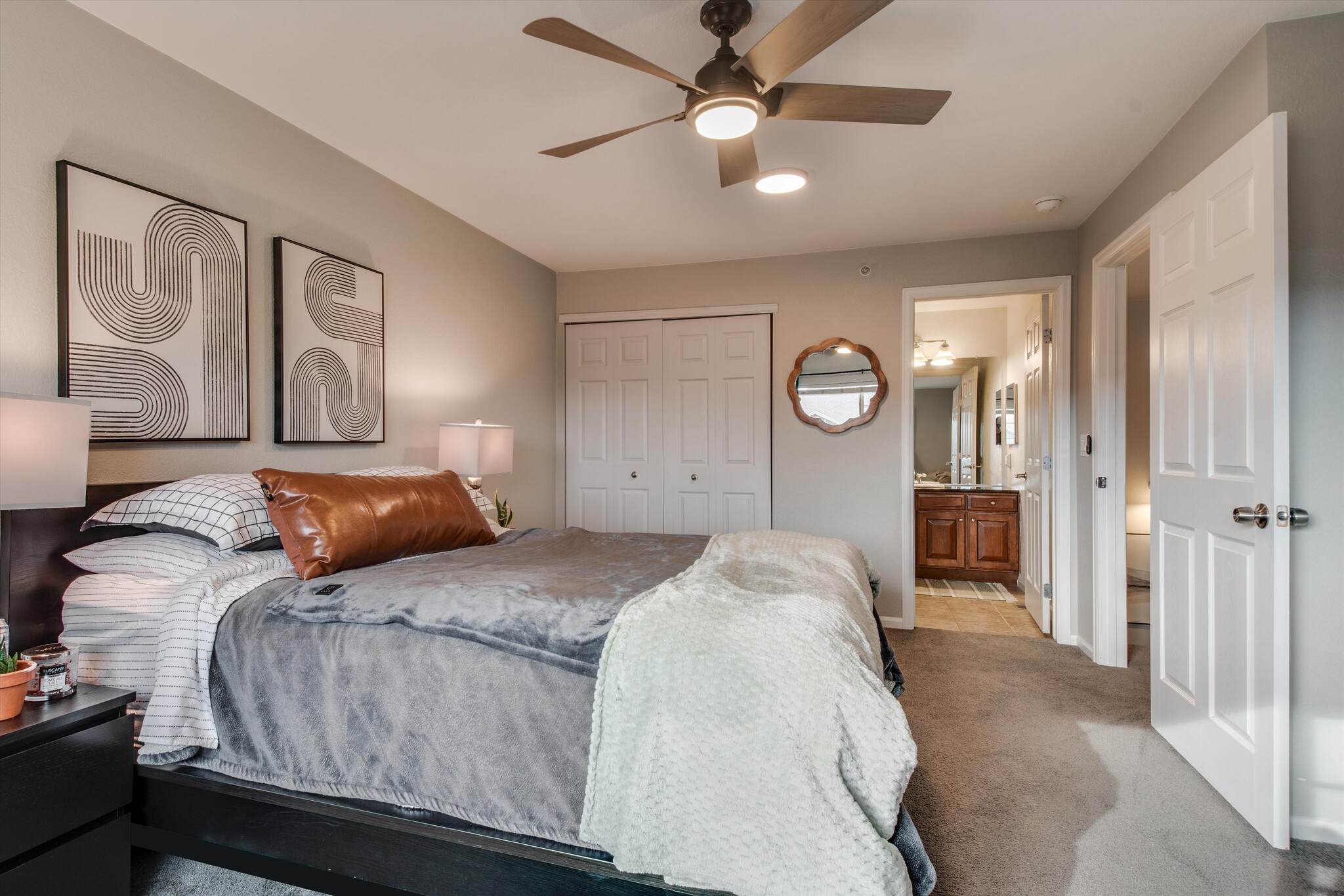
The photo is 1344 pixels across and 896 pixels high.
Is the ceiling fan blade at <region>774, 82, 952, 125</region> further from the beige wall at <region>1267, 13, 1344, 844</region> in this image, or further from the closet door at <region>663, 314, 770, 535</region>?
the closet door at <region>663, 314, 770, 535</region>

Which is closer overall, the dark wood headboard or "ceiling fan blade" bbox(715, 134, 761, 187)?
the dark wood headboard

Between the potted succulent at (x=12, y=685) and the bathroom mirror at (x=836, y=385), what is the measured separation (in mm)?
3680

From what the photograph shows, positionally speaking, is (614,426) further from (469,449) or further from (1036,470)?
(1036,470)

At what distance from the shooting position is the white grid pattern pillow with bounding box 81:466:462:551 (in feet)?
6.01

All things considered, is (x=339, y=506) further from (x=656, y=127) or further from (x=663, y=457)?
(x=663, y=457)

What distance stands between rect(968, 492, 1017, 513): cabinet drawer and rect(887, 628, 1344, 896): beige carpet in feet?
7.04

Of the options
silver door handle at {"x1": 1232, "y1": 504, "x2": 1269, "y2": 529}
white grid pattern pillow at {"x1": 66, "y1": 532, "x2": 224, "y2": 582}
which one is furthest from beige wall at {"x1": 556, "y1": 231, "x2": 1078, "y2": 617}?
white grid pattern pillow at {"x1": 66, "y1": 532, "x2": 224, "y2": 582}

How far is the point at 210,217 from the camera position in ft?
7.41

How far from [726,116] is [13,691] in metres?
2.21

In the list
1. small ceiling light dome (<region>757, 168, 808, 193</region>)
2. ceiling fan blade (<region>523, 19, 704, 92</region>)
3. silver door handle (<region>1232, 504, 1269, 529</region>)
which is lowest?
silver door handle (<region>1232, 504, 1269, 529</region>)

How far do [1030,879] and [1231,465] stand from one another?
4.47 feet

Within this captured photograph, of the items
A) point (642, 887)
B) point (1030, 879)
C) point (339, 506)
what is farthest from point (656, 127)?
point (1030, 879)

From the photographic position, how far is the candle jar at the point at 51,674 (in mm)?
1510

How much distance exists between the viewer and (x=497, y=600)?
5.20 feet
